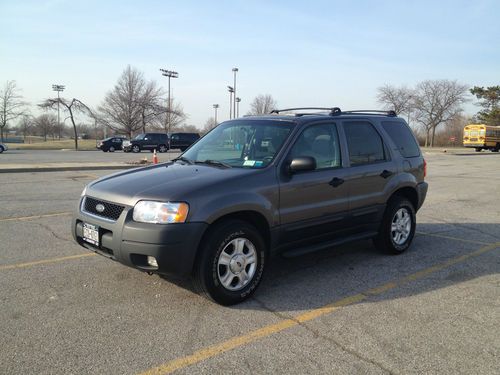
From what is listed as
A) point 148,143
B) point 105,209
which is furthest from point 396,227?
point 148,143

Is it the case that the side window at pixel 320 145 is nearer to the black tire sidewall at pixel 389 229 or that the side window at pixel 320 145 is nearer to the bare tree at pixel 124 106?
the black tire sidewall at pixel 389 229

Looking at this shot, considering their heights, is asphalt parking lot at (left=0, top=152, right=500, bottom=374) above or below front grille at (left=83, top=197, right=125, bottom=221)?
below

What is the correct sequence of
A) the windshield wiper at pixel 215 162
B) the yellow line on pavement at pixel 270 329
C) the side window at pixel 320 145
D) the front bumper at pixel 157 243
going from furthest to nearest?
the side window at pixel 320 145, the windshield wiper at pixel 215 162, the front bumper at pixel 157 243, the yellow line on pavement at pixel 270 329

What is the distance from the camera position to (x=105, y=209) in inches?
160

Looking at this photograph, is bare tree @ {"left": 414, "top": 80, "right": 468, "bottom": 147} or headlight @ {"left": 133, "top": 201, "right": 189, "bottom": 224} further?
bare tree @ {"left": 414, "top": 80, "right": 468, "bottom": 147}

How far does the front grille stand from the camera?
155 inches

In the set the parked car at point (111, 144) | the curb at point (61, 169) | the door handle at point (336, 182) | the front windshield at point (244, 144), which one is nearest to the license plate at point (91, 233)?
the front windshield at point (244, 144)

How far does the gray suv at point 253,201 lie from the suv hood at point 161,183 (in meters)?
0.01

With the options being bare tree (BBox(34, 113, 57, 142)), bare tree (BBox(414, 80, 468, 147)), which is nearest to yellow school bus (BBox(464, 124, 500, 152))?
bare tree (BBox(414, 80, 468, 147))

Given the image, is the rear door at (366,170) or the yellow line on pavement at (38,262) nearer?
the yellow line on pavement at (38,262)

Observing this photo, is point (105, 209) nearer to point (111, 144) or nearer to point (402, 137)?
point (402, 137)

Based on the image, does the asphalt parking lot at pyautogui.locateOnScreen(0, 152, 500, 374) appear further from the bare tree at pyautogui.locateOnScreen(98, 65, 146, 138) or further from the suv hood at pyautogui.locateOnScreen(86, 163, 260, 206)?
the bare tree at pyautogui.locateOnScreen(98, 65, 146, 138)

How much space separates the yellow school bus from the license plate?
162 ft

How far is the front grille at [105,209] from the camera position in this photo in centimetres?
394
